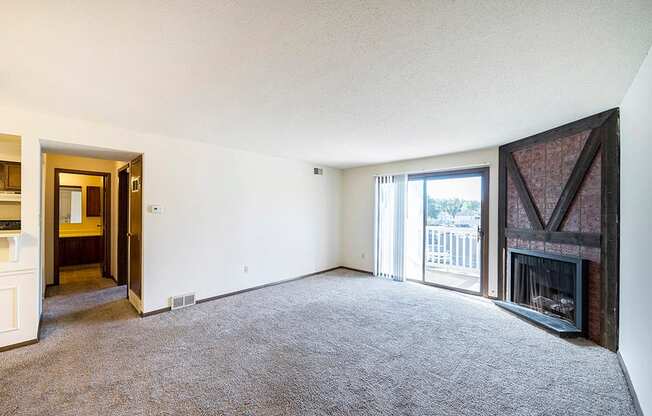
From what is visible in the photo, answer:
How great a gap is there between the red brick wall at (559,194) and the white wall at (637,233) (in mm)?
433

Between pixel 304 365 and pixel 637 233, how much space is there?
284 centimetres

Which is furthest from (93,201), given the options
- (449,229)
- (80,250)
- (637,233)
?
(637,233)

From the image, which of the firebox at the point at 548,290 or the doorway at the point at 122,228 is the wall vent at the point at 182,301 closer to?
the doorway at the point at 122,228

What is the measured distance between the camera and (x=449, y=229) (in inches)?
214

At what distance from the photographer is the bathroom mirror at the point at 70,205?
21.0 feet

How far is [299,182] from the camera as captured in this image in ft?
18.5

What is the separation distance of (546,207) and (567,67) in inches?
86.2

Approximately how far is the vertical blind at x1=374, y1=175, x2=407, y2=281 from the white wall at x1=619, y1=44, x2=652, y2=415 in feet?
10.4

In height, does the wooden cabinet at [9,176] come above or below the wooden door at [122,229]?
above

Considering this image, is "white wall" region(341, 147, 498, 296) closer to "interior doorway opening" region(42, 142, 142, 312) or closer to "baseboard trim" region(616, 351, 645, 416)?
"baseboard trim" region(616, 351, 645, 416)

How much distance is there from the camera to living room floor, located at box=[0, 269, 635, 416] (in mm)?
1986

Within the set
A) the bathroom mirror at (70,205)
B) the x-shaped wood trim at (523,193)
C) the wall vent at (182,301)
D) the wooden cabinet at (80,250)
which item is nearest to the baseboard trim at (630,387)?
the x-shaped wood trim at (523,193)

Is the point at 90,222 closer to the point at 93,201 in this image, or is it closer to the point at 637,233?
the point at 93,201

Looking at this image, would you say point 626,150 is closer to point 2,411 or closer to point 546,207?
point 546,207
